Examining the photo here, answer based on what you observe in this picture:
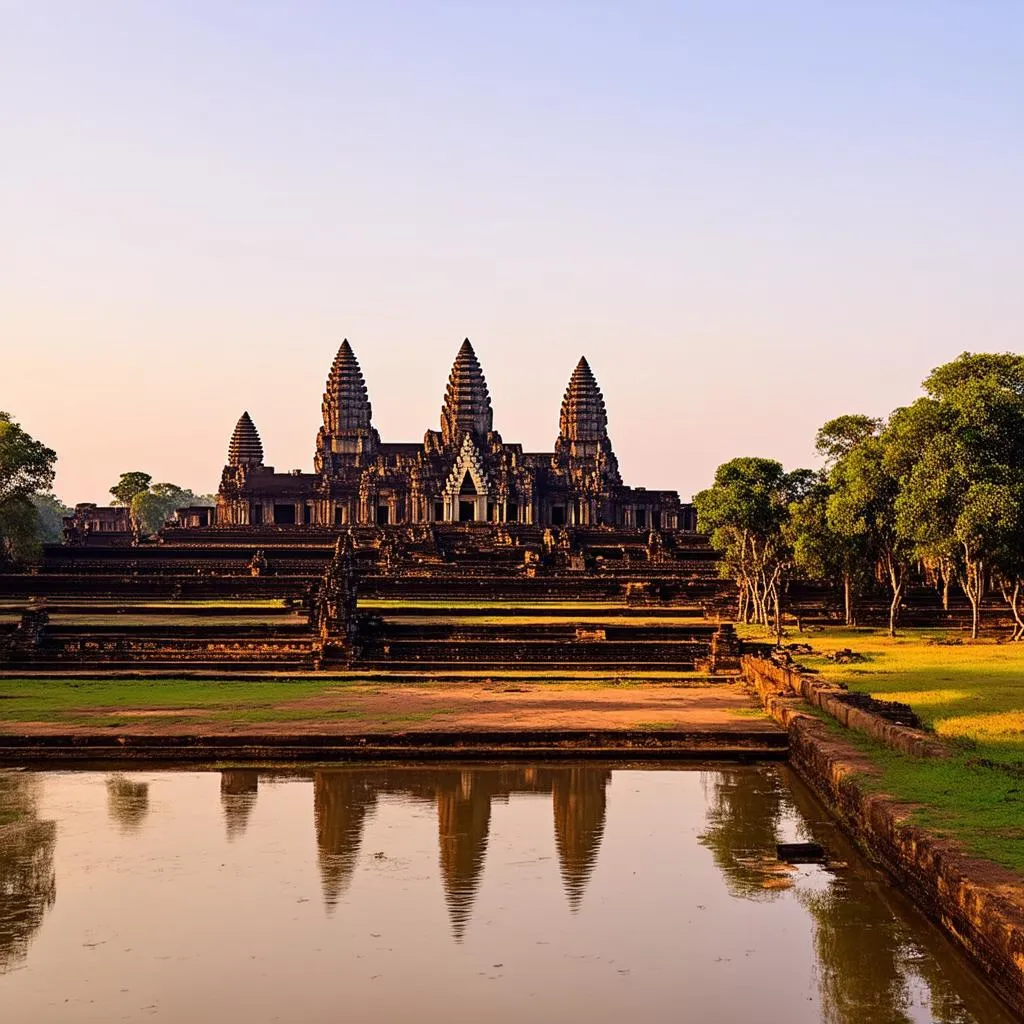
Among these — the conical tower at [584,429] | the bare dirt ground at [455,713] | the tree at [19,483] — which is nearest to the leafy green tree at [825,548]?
the bare dirt ground at [455,713]

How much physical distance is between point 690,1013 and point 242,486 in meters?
100

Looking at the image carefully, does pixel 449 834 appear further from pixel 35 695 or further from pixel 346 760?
pixel 35 695

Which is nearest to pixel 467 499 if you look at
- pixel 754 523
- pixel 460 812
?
pixel 754 523

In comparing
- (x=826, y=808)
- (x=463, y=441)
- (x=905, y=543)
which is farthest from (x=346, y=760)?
(x=463, y=441)

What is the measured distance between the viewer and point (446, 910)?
535 inches

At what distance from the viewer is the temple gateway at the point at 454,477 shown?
4134 inches

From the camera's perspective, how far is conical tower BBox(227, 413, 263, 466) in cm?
12338

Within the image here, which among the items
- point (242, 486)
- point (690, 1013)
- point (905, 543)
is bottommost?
point (690, 1013)

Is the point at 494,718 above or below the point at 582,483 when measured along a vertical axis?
below

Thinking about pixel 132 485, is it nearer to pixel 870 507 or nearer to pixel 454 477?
pixel 454 477

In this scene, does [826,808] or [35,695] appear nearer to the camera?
[826,808]

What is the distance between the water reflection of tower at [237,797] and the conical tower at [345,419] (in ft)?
310

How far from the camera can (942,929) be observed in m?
12.8

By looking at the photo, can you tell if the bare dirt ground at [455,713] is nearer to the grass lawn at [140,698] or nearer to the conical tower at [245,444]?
the grass lawn at [140,698]
